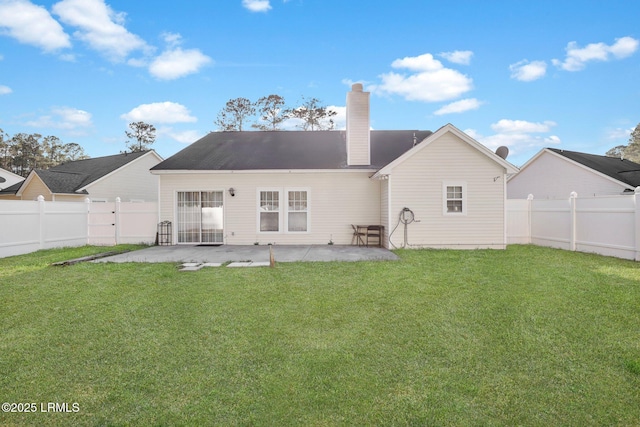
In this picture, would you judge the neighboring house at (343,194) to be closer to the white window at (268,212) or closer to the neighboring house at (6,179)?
the white window at (268,212)

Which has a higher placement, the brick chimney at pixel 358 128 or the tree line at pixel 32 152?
the tree line at pixel 32 152

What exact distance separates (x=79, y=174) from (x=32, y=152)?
2960 centimetres

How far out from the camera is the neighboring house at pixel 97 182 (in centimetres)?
1642

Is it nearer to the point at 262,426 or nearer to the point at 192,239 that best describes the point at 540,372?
the point at 262,426

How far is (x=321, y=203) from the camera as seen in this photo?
1193 cm

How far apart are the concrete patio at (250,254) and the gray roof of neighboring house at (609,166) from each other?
13.3 m

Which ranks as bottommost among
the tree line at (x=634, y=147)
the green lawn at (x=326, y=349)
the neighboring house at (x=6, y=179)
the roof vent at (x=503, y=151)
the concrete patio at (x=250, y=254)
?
the green lawn at (x=326, y=349)

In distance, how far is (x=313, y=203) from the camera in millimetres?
11930

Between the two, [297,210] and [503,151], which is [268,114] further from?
[503,151]

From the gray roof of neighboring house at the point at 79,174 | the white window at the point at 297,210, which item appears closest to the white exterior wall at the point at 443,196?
the white window at the point at 297,210

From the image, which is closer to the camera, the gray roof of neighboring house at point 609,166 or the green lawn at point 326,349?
the green lawn at point 326,349

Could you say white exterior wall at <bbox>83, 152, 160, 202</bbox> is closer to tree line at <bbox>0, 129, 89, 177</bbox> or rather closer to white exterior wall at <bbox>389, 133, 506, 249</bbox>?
white exterior wall at <bbox>389, 133, 506, 249</bbox>

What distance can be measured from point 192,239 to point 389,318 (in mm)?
9647

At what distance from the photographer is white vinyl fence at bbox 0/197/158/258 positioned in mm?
9922
